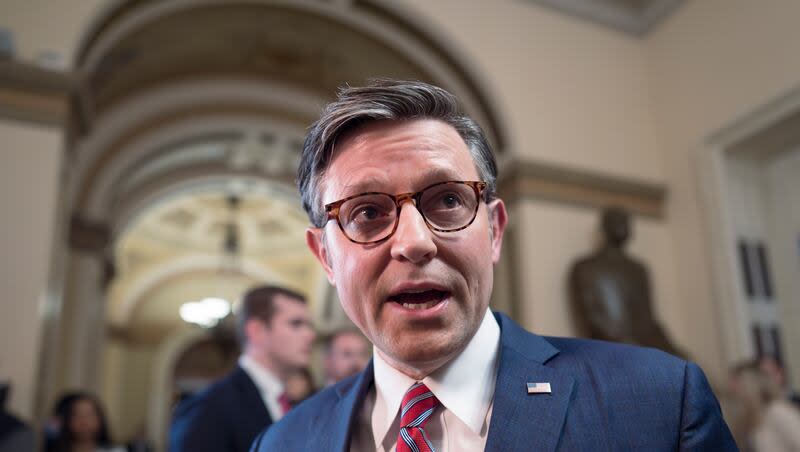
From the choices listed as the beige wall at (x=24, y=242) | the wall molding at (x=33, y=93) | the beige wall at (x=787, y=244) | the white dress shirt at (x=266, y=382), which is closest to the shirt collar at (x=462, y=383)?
the white dress shirt at (x=266, y=382)

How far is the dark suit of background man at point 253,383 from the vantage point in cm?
284

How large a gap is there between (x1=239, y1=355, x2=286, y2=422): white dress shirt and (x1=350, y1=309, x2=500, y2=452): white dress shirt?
1992 mm

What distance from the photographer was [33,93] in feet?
16.3

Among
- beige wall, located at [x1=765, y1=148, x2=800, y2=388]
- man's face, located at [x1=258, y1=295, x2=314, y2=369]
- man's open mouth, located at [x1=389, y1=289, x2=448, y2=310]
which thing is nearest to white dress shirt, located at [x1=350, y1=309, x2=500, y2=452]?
man's open mouth, located at [x1=389, y1=289, x2=448, y2=310]

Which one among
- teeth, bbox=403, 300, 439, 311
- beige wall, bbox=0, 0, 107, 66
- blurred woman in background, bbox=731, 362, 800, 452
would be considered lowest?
blurred woman in background, bbox=731, 362, 800, 452

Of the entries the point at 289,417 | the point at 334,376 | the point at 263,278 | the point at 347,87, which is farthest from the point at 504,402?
the point at 263,278

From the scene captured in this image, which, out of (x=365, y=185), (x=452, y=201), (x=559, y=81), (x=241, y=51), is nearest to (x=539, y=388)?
(x=452, y=201)

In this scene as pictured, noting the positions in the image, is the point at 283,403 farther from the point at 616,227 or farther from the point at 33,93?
the point at 616,227

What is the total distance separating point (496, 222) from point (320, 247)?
1.34 feet

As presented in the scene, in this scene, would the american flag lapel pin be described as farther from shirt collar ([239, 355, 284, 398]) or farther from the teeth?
shirt collar ([239, 355, 284, 398])

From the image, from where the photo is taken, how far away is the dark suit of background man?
9.30ft

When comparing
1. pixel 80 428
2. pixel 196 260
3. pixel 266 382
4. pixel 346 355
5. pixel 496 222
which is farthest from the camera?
pixel 196 260

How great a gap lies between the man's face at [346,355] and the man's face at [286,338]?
0.96 m

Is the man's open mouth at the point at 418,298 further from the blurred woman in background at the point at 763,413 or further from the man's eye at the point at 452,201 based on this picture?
the blurred woman in background at the point at 763,413
